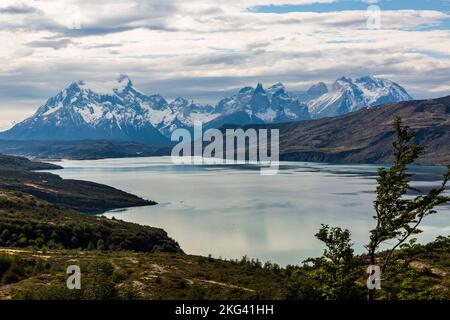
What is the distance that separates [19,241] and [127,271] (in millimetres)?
61535

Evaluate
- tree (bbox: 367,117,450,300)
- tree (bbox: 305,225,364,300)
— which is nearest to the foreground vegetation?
tree (bbox: 305,225,364,300)

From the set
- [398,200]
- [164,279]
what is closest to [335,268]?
[398,200]

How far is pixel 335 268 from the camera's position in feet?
106

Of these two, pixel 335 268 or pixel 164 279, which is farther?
pixel 164 279

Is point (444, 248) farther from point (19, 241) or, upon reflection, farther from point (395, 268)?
point (19, 241)

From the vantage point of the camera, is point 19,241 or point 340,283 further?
point 19,241

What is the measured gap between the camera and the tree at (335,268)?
105ft

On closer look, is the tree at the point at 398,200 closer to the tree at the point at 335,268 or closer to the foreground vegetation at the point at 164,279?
the tree at the point at 335,268

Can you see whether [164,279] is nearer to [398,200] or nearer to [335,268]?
[335,268]

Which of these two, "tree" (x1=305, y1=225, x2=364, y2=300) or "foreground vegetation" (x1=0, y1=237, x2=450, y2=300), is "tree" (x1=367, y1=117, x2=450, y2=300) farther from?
"foreground vegetation" (x1=0, y1=237, x2=450, y2=300)

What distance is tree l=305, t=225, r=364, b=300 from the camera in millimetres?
31853

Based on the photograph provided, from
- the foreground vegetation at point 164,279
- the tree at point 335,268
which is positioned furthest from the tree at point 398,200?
the foreground vegetation at point 164,279

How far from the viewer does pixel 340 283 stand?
31484 millimetres
